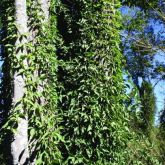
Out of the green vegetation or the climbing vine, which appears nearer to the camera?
the green vegetation

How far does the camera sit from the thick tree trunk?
14.2ft

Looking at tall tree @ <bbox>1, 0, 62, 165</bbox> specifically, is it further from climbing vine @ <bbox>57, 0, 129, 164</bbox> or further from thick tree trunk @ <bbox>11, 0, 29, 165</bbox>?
climbing vine @ <bbox>57, 0, 129, 164</bbox>

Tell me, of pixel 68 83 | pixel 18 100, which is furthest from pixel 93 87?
pixel 18 100

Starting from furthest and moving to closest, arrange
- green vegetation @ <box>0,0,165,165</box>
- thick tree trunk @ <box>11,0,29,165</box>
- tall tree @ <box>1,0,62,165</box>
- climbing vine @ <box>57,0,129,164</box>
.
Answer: climbing vine @ <box>57,0,129,164</box> → green vegetation @ <box>0,0,165,165</box> → tall tree @ <box>1,0,62,165</box> → thick tree trunk @ <box>11,0,29,165</box>

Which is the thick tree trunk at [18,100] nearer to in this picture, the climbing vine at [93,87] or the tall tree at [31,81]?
the tall tree at [31,81]

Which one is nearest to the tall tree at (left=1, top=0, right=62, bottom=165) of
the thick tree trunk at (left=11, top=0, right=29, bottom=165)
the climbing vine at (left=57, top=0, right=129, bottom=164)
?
the thick tree trunk at (left=11, top=0, right=29, bottom=165)

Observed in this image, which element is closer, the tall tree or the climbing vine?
the tall tree

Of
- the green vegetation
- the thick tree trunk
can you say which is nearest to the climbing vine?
the green vegetation

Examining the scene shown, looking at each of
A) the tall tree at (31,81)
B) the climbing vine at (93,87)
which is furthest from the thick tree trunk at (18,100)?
the climbing vine at (93,87)

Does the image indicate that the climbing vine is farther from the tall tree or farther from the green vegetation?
the tall tree

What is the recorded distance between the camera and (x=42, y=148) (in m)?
5.11

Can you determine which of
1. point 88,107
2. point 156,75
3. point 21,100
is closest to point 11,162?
point 21,100

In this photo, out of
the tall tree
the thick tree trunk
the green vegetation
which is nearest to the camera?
the thick tree trunk

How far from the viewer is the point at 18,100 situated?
4.60 meters
